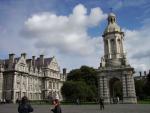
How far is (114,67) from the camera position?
59656mm

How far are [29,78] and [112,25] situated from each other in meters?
42.1

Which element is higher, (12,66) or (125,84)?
(12,66)

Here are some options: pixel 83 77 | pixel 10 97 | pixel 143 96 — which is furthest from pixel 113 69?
pixel 143 96

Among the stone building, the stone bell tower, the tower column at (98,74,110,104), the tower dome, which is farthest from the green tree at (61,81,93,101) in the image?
the tower dome

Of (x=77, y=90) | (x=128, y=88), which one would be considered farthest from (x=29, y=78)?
(x=128, y=88)

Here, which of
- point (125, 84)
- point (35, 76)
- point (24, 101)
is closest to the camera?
point (24, 101)

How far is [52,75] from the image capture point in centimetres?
10862

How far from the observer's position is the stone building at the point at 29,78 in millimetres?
84562

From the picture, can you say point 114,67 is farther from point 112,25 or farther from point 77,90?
point 77,90

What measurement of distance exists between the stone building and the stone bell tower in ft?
93.8

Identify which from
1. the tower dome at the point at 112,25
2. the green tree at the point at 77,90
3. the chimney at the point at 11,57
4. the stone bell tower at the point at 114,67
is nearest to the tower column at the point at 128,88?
the stone bell tower at the point at 114,67

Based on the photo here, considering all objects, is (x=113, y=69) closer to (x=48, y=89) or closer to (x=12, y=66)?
(x=12, y=66)

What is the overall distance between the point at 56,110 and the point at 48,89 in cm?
8987

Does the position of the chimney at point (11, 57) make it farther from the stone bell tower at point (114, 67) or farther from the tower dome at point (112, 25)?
the tower dome at point (112, 25)
